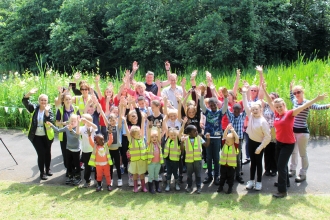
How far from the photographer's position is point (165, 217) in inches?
199

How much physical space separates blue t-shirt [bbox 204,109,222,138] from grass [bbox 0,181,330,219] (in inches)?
41.8

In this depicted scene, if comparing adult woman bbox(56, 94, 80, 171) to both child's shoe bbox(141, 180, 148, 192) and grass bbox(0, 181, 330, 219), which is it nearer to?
grass bbox(0, 181, 330, 219)

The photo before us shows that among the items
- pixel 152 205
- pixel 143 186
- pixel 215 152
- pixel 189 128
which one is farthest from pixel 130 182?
pixel 215 152

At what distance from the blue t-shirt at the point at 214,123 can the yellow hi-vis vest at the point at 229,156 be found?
43 centimetres

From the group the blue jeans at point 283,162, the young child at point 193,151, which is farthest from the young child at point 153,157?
the blue jeans at point 283,162

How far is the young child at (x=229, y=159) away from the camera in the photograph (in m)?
5.69

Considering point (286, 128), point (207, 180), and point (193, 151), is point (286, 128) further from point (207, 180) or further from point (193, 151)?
point (207, 180)

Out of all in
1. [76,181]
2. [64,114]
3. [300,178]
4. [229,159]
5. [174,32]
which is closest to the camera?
[229,159]

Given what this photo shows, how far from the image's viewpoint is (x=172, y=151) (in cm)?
586

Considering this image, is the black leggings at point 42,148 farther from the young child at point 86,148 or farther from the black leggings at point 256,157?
the black leggings at point 256,157

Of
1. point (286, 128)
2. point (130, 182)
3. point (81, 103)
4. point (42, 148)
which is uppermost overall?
point (81, 103)

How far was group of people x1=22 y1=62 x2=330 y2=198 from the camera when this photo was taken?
5750mm

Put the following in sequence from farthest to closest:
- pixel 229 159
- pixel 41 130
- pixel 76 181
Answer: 1. pixel 41 130
2. pixel 76 181
3. pixel 229 159

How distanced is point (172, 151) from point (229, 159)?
3.11 ft
